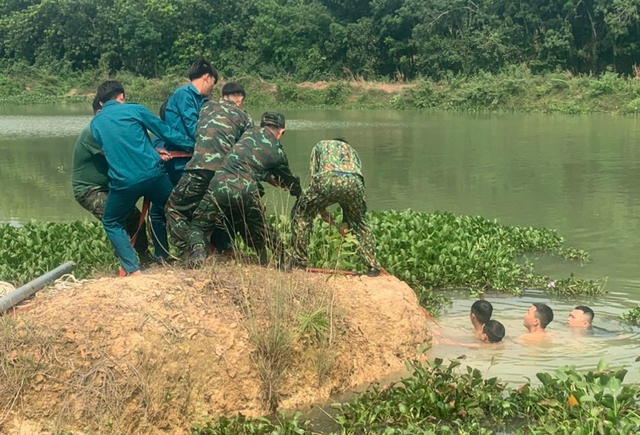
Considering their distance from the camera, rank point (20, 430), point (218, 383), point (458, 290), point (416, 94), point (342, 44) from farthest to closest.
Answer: point (342, 44)
point (416, 94)
point (458, 290)
point (218, 383)
point (20, 430)

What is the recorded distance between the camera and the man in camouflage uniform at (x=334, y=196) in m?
6.49

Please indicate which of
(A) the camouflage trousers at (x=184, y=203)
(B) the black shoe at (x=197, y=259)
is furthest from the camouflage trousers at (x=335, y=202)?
(B) the black shoe at (x=197, y=259)

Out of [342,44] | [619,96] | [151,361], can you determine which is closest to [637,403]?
[151,361]

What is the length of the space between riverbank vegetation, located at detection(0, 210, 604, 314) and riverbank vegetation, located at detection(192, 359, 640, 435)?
236 cm

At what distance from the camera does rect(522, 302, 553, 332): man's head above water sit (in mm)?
6848

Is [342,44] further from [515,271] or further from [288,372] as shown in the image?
[288,372]

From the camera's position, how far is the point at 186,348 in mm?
5070

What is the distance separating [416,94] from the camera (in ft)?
137

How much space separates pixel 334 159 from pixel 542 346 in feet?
8.03

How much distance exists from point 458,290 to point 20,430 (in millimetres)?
5079

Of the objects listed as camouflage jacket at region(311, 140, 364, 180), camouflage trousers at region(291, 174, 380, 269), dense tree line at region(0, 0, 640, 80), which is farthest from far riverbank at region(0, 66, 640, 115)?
camouflage jacket at region(311, 140, 364, 180)

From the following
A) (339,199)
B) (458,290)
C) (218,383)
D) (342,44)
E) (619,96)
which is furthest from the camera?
(342,44)

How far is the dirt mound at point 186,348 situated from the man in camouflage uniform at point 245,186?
0.47 metres

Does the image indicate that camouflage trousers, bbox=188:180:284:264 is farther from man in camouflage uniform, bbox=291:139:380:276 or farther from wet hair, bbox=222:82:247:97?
wet hair, bbox=222:82:247:97
